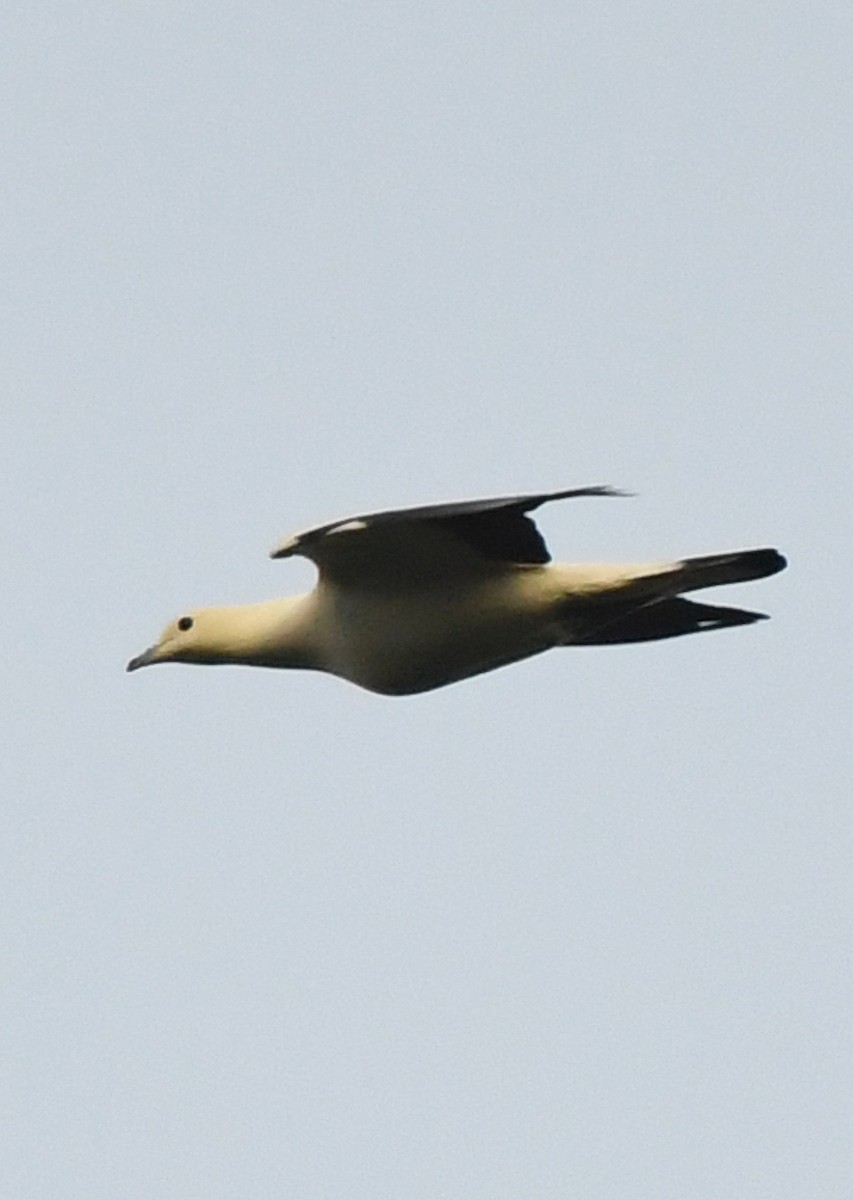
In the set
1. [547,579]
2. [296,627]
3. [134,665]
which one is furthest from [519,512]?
[134,665]

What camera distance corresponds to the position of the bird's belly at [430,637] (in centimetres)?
1542

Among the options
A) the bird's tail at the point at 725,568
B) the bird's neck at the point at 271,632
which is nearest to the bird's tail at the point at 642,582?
the bird's tail at the point at 725,568

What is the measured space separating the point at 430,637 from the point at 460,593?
248 millimetres

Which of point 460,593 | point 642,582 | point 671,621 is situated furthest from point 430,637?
point 671,621

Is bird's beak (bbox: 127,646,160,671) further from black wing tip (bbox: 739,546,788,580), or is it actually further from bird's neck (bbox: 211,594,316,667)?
black wing tip (bbox: 739,546,788,580)

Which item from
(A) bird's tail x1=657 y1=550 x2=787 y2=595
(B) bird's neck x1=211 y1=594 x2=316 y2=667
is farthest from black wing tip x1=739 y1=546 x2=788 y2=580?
(B) bird's neck x1=211 y1=594 x2=316 y2=667

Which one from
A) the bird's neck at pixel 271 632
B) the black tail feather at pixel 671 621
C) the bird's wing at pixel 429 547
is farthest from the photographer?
the black tail feather at pixel 671 621

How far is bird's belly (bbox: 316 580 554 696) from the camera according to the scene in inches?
607

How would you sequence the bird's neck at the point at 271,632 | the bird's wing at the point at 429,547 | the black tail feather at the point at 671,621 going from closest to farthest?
1. the bird's wing at the point at 429,547
2. the bird's neck at the point at 271,632
3. the black tail feather at the point at 671,621

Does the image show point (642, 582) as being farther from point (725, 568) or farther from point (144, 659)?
point (144, 659)

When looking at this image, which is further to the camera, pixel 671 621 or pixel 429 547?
pixel 671 621

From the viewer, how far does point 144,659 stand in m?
17.3

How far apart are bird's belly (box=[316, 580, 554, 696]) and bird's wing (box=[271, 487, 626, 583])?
14 cm

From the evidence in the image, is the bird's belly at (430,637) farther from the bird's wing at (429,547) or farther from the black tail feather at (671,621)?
the black tail feather at (671,621)
